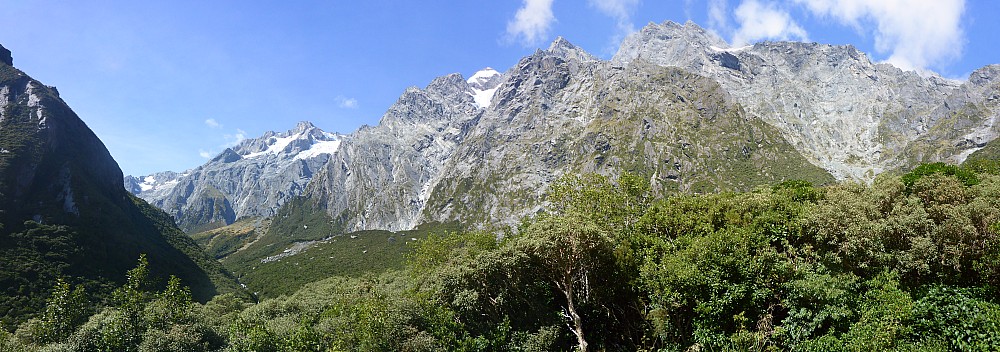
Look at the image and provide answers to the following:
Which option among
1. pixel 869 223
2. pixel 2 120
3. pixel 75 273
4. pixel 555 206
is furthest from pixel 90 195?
pixel 869 223

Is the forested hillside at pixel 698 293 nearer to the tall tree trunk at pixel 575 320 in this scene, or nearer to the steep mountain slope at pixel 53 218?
the tall tree trunk at pixel 575 320

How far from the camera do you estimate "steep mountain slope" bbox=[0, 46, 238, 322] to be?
126 m

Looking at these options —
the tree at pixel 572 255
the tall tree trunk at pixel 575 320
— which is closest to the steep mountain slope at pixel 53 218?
the tree at pixel 572 255

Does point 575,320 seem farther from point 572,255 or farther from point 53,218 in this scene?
point 53,218

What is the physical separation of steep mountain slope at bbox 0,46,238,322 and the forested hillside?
396 feet

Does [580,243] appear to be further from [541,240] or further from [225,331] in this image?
[225,331]

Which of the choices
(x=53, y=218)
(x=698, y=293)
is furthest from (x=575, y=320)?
(x=53, y=218)

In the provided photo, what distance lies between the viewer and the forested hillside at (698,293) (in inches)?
904

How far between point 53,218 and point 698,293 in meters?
208

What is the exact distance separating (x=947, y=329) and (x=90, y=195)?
23863 centimetres

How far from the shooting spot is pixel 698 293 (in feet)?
86.5

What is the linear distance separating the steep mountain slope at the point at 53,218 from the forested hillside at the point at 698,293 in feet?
396

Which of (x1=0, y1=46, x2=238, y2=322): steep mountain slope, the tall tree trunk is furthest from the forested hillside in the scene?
(x1=0, y1=46, x2=238, y2=322): steep mountain slope

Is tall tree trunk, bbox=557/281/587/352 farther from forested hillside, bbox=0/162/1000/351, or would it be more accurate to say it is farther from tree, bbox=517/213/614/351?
forested hillside, bbox=0/162/1000/351
